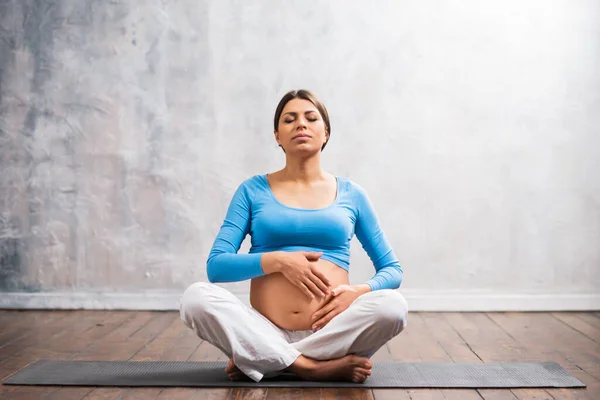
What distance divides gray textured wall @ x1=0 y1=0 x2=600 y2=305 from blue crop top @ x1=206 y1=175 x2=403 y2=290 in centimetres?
143

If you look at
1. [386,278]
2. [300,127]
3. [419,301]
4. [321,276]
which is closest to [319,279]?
[321,276]

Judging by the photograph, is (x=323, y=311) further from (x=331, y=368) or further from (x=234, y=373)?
(x=234, y=373)

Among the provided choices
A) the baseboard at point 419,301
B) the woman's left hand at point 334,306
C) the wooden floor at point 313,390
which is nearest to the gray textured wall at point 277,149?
the baseboard at point 419,301

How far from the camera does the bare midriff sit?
2301 mm

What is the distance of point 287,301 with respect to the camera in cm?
231

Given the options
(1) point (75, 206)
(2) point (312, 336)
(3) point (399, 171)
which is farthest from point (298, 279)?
(1) point (75, 206)

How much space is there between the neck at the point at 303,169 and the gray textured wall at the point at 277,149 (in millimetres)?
1405

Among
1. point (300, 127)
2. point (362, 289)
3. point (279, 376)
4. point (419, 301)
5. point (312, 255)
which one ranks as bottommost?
point (419, 301)

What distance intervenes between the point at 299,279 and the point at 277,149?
5.74ft

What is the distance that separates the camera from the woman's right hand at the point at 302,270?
223 centimetres

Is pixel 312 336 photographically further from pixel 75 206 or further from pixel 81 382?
pixel 75 206

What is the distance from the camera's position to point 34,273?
3.92m

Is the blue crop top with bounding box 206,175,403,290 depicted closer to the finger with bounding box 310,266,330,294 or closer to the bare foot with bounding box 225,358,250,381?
the finger with bounding box 310,266,330,294

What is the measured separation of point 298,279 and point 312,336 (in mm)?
182
